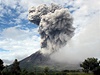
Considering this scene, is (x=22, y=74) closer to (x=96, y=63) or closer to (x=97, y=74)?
(x=97, y=74)

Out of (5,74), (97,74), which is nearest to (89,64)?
(97,74)

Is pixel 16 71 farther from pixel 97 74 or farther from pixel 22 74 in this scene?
pixel 97 74

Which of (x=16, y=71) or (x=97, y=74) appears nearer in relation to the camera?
(x=97, y=74)

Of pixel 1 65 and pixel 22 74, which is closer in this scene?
pixel 1 65

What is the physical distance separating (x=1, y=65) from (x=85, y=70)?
75324 millimetres

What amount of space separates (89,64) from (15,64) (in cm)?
6189

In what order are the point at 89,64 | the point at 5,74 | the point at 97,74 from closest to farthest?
the point at 97,74 → the point at 5,74 → the point at 89,64

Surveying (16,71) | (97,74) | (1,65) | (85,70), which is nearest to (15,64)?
(16,71)

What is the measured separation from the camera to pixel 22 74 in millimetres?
126562

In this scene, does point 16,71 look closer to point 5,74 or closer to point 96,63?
point 5,74

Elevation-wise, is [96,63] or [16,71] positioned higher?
[96,63]

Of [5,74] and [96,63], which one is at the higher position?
[96,63]

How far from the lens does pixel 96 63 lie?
161750 mm

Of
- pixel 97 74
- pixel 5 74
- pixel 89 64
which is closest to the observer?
pixel 97 74
